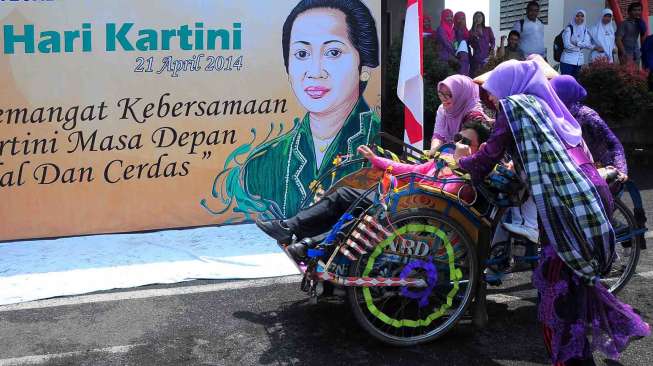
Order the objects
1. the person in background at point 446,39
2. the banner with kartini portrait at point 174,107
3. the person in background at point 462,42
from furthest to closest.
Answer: the person in background at point 446,39 < the person in background at point 462,42 < the banner with kartini portrait at point 174,107

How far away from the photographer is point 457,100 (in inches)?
204

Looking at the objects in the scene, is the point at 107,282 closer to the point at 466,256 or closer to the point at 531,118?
the point at 466,256

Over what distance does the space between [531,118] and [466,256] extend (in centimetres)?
109

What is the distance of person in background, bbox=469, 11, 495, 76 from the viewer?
385 inches

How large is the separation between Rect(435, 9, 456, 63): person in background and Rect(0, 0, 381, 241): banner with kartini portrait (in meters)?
2.72

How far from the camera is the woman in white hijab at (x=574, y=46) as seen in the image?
10.8m

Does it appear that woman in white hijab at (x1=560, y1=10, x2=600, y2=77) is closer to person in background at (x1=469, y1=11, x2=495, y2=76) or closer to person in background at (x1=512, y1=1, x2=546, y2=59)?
person in background at (x1=512, y1=1, x2=546, y2=59)

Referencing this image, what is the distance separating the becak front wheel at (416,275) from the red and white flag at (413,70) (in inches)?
112

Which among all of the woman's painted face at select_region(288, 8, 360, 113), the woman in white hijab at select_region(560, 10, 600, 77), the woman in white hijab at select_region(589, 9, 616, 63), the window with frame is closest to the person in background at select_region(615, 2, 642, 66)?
the woman in white hijab at select_region(589, 9, 616, 63)

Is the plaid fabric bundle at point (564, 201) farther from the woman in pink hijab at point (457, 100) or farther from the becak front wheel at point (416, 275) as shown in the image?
the woman in pink hijab at point (457, 100)

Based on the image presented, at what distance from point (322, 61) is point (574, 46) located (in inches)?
229

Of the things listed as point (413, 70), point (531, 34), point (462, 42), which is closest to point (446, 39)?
point (462, 42)

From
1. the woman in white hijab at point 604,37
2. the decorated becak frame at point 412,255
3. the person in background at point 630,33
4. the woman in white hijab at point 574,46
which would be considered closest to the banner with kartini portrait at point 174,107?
the decorated becak frame at point 412,255

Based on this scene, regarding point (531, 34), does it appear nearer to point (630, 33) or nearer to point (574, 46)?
point (574, 46)
